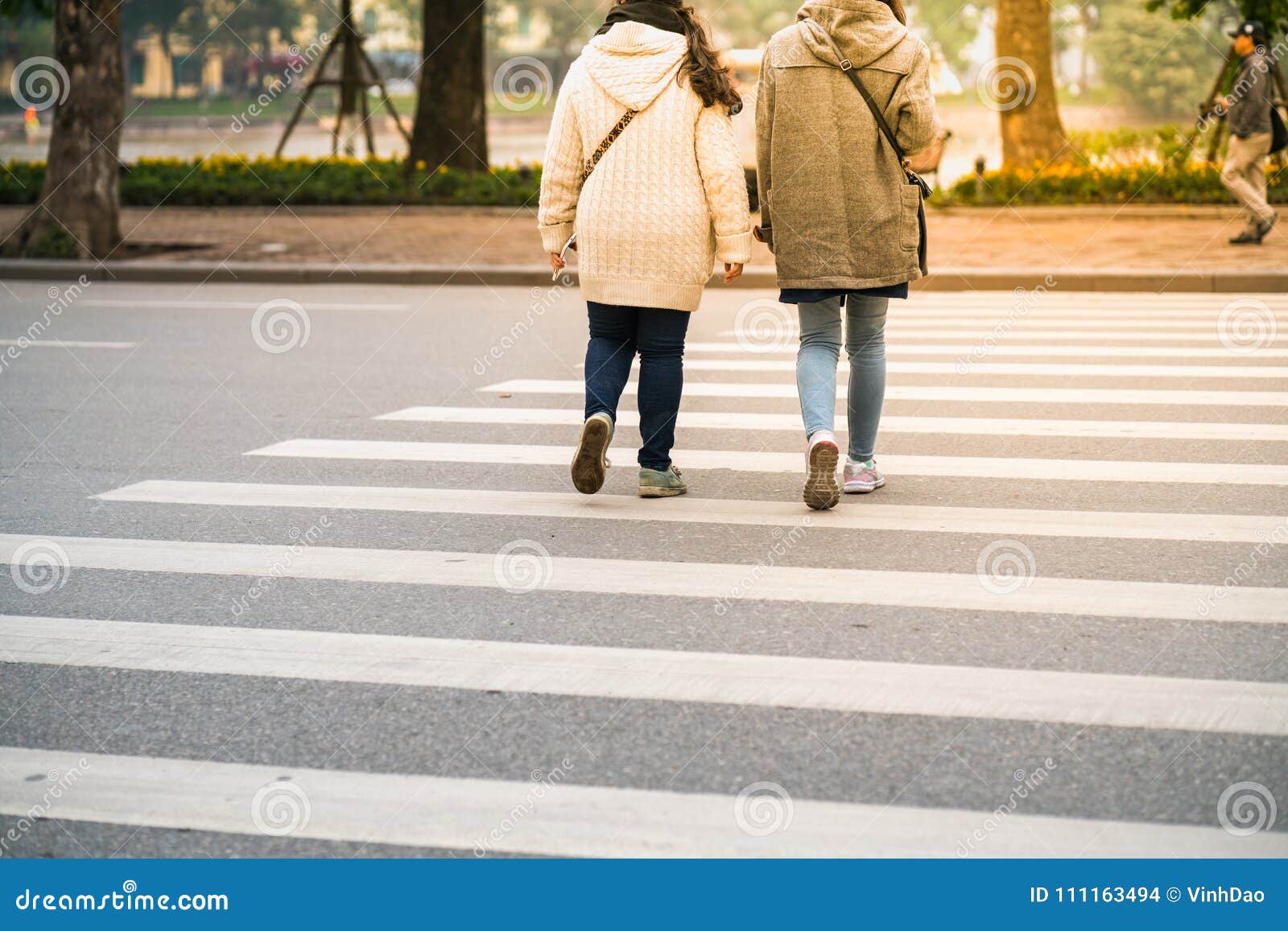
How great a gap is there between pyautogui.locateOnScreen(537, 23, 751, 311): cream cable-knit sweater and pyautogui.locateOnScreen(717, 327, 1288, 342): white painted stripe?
15.2ft

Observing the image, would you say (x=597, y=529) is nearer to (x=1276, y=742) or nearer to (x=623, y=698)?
(x=623, y=698)

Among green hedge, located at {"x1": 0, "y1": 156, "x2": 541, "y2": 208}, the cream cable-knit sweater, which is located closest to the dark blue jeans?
the cream cable-knit sweater

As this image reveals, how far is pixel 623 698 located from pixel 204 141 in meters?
40.4

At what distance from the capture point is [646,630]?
4.22 meters

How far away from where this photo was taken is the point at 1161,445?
6.57 meters

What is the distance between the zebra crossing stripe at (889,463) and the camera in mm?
6023

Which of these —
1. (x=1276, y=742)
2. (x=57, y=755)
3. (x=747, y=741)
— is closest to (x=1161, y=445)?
(x=1276, y=742)

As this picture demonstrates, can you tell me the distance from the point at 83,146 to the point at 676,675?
13.5 metres

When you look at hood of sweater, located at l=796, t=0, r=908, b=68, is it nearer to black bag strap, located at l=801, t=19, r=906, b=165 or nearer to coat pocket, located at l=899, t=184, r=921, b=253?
black bag strap, located at l=801, t=19, r=906, b=165

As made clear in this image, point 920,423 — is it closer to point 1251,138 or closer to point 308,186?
point 1251,138

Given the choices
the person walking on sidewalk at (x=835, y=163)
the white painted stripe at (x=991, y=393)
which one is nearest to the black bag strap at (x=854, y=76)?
the person walking on sidewalk at (x=835, y=163)

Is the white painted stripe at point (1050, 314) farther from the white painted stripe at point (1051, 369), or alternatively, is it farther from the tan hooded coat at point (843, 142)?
the tan hooded coat at point (843, 142)

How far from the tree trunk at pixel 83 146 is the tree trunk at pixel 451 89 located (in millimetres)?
5268

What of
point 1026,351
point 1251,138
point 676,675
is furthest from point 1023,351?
point 676,675
